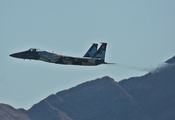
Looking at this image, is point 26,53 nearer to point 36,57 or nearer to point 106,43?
point 36,57

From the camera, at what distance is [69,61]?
143 metres

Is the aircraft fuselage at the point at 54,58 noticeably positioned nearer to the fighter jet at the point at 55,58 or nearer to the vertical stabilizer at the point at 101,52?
the fighter jet at the point at 55,58

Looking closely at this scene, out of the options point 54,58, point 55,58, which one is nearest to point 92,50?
point 55,58

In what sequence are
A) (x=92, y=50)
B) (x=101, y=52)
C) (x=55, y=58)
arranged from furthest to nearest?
(x=92, y=50), (x=101, y=52), (x=55, y=58)

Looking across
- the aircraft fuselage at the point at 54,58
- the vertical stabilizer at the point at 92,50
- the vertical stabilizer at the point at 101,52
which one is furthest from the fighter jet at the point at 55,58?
the vertical stabilizer at the point at 92,50

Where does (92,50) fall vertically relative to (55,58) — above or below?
above

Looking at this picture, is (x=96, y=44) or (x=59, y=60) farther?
(x=96, y=44)

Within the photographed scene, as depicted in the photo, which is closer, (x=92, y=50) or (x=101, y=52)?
(x=101, y=52)

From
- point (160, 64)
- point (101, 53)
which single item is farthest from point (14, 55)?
point (160, 64)

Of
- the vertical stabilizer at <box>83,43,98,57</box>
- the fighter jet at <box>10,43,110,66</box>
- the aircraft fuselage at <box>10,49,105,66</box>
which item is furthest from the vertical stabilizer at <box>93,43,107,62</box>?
the aircraft fuselage at <box>10,49,105,66</box>

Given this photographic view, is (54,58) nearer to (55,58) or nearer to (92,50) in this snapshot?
(55,58)

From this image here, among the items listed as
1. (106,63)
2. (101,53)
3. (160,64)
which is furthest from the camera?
(160,64)

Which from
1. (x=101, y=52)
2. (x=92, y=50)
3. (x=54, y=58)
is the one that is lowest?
(x=54, y=58)

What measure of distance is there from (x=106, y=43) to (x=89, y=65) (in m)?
12.8
